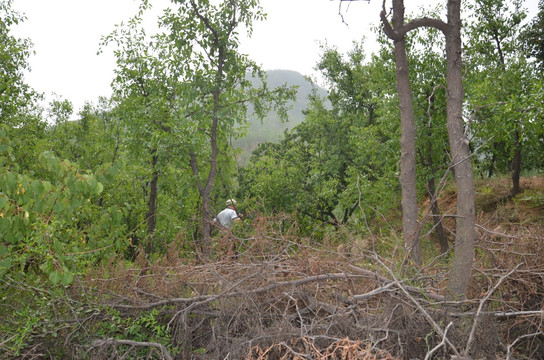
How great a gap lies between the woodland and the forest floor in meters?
0.03

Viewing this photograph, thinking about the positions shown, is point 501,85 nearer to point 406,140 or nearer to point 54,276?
point 406,140

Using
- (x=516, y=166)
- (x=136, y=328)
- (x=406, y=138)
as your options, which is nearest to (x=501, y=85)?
(x=516, y=166)

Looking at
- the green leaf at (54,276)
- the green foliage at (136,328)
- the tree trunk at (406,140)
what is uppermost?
the tree trunk at (406,140)

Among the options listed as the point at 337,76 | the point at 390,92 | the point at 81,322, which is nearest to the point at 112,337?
the point at 81,322

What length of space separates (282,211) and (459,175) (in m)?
6.42

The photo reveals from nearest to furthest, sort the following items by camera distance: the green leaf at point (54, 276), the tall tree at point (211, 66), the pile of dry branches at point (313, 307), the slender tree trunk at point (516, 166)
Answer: the green leaf at point (54, 276)
the pile of dry branches at point (313, 307)
the tall tree at point (211, 66)
the slender tree trunk at point (516, 166)

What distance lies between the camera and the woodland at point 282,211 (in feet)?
13.8

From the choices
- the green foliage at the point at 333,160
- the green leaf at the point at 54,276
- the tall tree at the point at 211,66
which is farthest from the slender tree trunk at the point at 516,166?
the green leaf at the point at 54,276

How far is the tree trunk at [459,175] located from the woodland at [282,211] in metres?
0.02

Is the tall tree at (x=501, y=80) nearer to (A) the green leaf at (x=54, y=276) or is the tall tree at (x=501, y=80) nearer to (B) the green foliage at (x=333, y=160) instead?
(B) the green foliage at (x=333, y=160)

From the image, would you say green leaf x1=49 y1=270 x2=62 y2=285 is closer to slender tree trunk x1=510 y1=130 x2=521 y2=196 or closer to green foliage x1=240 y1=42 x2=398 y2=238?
green foliage x1=240 y1=42 x2=398 y2=238

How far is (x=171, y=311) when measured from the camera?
516cm

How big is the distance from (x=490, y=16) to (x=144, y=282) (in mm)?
15053

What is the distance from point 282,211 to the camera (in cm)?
1082
